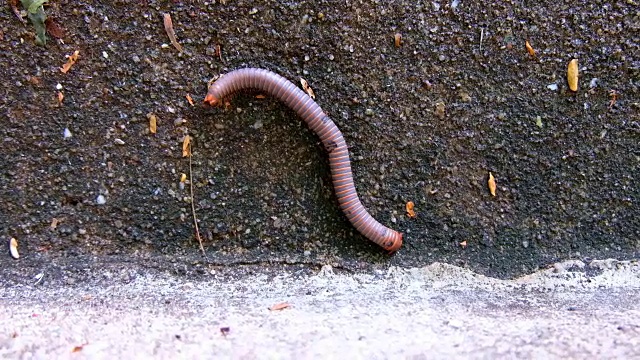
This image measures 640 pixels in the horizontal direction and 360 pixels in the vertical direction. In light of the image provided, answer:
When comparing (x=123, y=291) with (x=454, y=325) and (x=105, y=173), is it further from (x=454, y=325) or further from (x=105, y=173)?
(x=454, y=325)

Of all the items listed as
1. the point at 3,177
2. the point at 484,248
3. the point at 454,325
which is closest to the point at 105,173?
the point at 3,177

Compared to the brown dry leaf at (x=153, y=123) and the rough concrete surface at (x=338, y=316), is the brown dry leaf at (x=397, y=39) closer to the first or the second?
the rough concrete surface at (x=338, y=316)

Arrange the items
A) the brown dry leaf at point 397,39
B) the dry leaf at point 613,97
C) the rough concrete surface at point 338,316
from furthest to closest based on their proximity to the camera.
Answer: the dry leaf at point 613,97 → the brown dry leaf at point 397,39 → the rough concrete surface at point 338,316

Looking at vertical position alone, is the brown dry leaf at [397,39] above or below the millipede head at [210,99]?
above

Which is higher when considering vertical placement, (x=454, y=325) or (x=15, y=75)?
(x=15, y=75)

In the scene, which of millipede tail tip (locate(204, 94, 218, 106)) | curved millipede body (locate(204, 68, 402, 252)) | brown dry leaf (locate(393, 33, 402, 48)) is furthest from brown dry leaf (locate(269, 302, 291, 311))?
brown dry leaf (locate(393, 33, 402, 48))

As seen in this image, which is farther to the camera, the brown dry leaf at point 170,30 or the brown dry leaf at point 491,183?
the brown dry leaf at point 491,183

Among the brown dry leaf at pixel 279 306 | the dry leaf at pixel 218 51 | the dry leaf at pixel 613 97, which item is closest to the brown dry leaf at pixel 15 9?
the dry leaf at pixel 218 51

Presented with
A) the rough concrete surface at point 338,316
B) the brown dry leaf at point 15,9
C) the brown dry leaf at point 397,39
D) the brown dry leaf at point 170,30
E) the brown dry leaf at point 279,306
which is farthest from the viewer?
the brown dry leaf at point 397,39
